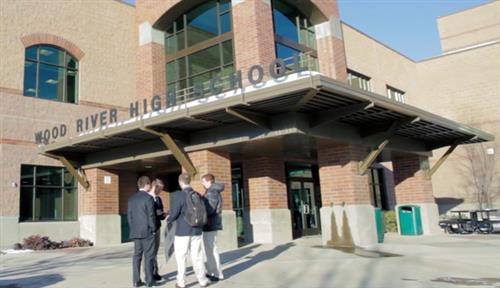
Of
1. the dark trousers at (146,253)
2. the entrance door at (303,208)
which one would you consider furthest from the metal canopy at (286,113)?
the entrance door at (303,208)

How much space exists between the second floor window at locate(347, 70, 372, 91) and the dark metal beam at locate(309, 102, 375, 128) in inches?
477

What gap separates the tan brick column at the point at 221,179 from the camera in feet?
40.9

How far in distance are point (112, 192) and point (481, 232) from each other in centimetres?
1505

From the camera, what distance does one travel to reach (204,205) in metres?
6.77

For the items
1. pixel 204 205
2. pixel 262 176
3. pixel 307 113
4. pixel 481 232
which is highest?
pixel 307 113

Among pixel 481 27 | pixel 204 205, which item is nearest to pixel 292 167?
pixel 204 205

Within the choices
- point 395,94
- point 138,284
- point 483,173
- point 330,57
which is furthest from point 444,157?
point 138,284

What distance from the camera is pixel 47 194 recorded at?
17156 mm

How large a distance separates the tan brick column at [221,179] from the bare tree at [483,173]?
18215 mm

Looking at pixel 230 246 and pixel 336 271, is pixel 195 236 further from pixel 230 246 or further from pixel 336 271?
pixel 230 246

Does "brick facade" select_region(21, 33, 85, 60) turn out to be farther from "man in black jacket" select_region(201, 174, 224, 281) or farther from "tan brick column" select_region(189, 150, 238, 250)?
"man in black jacket" select_region(201, 174, 224, 281)

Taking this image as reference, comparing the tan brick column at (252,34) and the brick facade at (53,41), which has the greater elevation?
the brick facade at (53,41)

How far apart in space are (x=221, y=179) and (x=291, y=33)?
835 cm

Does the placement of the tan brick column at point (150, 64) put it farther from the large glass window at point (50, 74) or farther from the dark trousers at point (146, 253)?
the dark trousers at point (146, 253)
